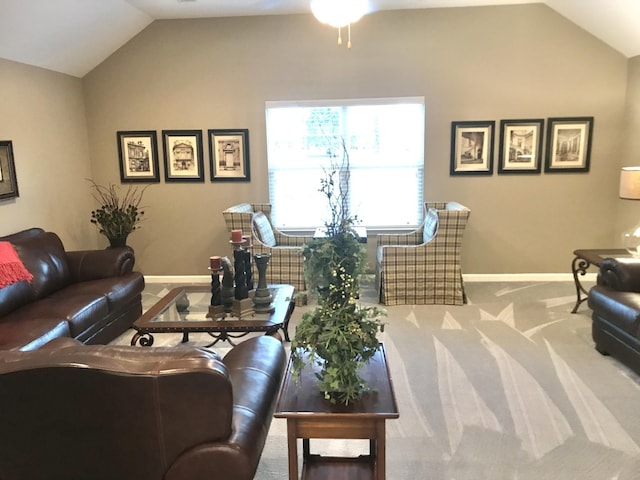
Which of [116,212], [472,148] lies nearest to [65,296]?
[116,212]

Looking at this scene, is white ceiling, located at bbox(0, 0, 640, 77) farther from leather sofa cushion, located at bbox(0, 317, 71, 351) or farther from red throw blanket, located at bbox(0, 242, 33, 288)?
leather sofa cushion, located at bbox(0, 317, 71, 351)

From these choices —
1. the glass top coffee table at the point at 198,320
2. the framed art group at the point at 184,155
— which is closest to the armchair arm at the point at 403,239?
the framed art group at the point at 184,155

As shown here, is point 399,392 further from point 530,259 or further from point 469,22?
point 469,22

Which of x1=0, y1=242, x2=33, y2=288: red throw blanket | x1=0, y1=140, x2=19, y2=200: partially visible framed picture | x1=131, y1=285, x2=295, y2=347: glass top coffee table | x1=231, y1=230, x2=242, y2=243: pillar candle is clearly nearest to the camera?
x1=131, y1=285, x2=295, y2=347: glass top coffee table

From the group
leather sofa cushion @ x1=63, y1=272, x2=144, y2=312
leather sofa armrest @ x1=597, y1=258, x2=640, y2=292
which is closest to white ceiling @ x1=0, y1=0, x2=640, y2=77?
leather sofa cushion @ x1=63, y1=272, x2=144, y2=312

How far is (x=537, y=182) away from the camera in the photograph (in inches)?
214

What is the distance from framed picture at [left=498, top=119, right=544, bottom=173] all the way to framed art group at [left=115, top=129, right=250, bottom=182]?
2809 millimetres

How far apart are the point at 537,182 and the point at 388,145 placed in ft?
5.49

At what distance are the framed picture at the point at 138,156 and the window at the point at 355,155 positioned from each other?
52.0 inches

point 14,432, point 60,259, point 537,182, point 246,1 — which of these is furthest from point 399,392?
point 246,1

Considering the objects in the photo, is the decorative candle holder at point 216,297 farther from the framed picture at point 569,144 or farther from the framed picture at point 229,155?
the framed picture at point 569,144

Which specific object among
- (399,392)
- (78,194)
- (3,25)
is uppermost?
(3,25)

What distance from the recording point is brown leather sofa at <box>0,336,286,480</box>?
58.6 inches

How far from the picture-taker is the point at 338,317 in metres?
1.83
